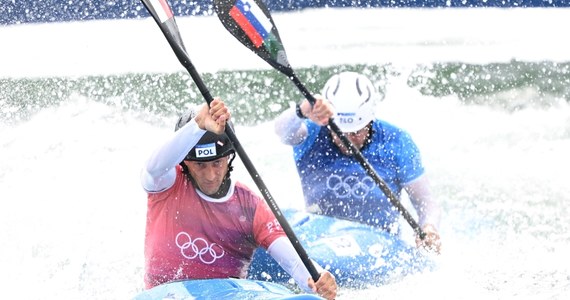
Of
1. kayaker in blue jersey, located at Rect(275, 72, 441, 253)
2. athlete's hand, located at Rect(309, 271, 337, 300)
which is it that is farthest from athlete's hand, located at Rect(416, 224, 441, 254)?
athlete's hand, located at Rect(309, 271, 337, 300)

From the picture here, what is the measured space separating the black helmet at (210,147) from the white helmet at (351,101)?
1.61 m

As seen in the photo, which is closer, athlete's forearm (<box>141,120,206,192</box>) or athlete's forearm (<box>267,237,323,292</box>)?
athlete's forearm (<box>141,120,206,192</box>)

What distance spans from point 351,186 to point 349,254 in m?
0.68

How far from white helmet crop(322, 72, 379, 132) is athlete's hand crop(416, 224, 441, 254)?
2.37 ft

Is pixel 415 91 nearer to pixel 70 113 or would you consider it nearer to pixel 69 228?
pixel 70 113

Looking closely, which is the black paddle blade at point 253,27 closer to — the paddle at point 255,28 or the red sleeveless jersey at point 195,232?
the paddle at point 255,28

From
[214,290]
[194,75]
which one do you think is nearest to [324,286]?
[214,290]

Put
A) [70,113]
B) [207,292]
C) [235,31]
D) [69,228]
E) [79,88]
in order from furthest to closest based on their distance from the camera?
[79,88] → [70,113] → [69,228] → [235,31] → [207,292]

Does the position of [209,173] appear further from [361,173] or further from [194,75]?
A: [361,173]

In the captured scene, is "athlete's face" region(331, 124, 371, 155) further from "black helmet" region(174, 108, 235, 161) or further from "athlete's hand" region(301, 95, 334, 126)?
"black helmet" region(174, 108, 235, 161)

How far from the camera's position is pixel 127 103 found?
9.91 m

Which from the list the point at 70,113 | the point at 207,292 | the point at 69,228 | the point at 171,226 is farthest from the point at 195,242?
the point at 70,113

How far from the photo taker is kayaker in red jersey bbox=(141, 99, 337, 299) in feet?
14.2

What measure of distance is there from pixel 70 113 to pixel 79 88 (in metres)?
0.71
